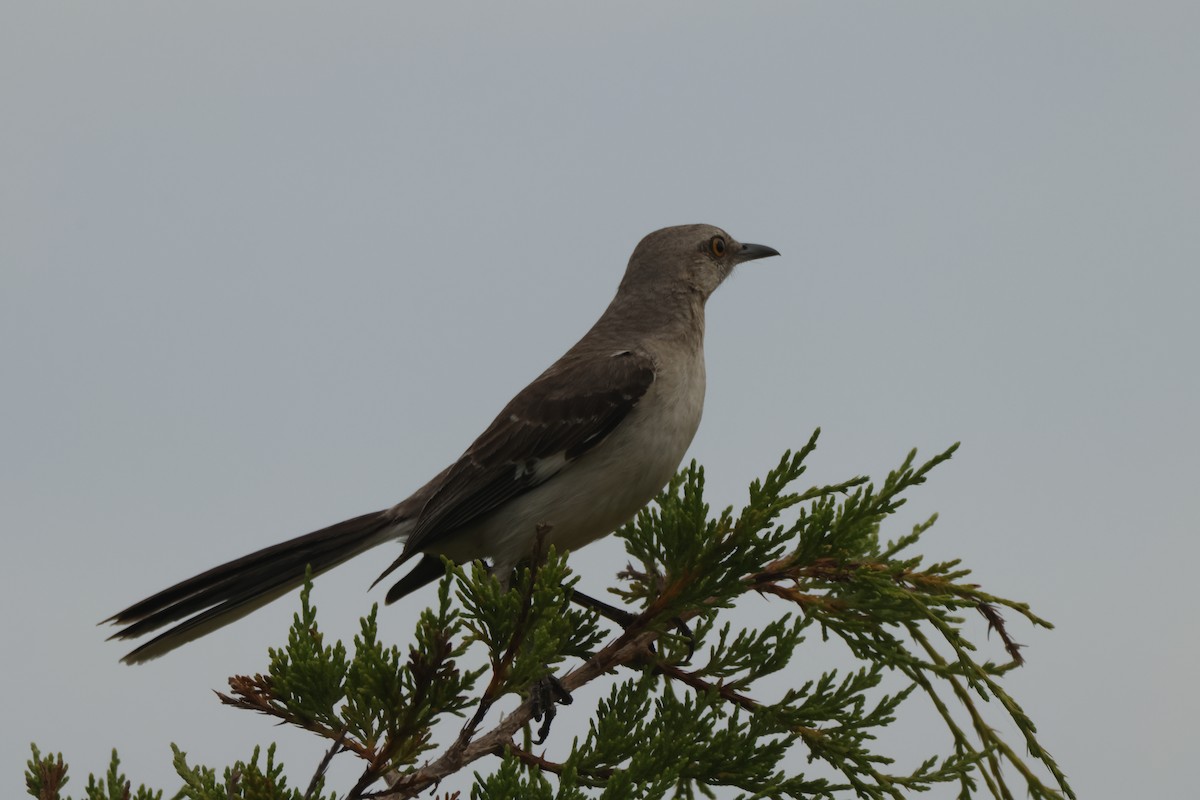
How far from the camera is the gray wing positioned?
5.12m

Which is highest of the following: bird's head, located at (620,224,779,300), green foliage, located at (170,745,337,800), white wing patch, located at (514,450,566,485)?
bird's head, located at (620,224,779,300)

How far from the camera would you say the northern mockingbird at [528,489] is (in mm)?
4828

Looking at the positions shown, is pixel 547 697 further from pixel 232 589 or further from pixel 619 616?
pixel 232 589

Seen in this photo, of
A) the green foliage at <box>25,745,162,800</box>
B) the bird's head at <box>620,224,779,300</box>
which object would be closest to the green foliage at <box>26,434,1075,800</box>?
the green foliage at <box>25,745,162,800</box>

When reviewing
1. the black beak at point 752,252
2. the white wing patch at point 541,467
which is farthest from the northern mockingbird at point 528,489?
the black beak at point 752,252

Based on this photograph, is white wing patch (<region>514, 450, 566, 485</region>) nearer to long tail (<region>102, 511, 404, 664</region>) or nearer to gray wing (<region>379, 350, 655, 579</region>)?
gray wing (<region>379, 350, 655, 579</region>)

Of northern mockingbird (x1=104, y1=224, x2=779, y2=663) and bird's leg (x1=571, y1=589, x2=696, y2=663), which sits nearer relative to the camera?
bird's leg (x1=571, y1=589, x2=696, y2=663)

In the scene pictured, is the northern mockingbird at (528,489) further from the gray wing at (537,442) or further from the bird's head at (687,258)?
the bird's head at (687,258)

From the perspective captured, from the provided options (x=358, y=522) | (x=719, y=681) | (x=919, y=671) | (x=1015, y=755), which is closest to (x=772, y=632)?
(x=719, y=681)

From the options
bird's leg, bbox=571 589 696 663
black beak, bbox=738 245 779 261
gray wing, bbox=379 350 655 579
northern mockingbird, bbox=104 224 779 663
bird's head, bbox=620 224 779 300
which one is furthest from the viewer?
black beak, bbox=738 245 779 261

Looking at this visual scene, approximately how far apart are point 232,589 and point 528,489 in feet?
4.43

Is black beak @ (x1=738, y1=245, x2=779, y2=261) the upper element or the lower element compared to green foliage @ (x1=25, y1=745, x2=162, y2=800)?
upper

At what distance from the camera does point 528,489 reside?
519cm

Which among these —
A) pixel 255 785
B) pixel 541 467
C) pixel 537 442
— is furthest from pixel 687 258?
pixel 255 785
